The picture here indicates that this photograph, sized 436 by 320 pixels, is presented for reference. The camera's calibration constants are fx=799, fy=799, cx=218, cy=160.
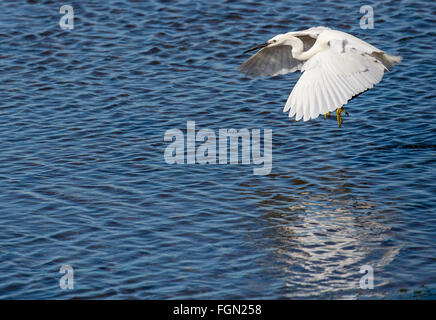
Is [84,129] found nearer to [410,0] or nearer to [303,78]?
[303,78]

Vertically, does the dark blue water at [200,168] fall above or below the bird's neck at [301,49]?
below

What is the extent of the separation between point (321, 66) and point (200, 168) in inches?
80.2

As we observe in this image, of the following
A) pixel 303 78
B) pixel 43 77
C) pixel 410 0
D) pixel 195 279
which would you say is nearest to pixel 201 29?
pixel 43 77

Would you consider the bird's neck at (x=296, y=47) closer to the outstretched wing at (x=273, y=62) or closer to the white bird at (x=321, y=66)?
the white bird at (x=321, y=66)

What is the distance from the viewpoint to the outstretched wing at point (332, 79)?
8133mm

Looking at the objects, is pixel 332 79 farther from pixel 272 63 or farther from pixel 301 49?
pixel 272 63

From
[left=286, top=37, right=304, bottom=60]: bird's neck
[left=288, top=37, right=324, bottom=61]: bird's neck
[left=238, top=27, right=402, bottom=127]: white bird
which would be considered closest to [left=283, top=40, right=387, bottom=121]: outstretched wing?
[left=238, top=27, right=402, bottom=127]: white bird

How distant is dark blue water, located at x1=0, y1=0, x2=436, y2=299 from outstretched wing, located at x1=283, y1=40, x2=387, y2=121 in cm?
118

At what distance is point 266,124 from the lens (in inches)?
428

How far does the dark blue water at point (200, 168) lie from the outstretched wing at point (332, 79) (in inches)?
46.6

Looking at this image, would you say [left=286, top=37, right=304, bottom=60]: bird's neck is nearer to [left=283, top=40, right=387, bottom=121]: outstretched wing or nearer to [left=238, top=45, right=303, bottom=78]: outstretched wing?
[left=238, top=45, right=303, bottom=78]: outstretched wing

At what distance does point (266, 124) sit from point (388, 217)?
2.96 metres

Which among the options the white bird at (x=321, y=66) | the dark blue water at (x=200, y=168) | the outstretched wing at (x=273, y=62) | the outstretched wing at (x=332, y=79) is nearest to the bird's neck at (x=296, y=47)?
the white bird at (x=321, y=66)
